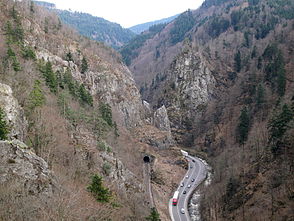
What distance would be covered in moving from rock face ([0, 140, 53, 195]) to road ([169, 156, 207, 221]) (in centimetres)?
3575

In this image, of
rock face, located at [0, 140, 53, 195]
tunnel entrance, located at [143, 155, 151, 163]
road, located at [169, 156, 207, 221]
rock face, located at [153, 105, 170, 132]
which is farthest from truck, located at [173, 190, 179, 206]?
rock face, located at [0, 140, 53, 195]

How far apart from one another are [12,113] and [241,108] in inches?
2766

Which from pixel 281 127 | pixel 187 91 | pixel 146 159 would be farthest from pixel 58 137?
pixel 187 91

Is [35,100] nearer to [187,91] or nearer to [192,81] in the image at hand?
[187,91]

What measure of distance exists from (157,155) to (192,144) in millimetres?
24792

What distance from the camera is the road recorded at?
50.8m

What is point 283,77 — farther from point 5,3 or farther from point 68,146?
point 5,3

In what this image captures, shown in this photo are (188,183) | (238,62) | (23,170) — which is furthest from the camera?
(238,62)

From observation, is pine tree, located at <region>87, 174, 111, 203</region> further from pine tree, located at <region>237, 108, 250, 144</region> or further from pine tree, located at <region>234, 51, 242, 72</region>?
pine tree, located at <region>234, 51, 242, 72</region>

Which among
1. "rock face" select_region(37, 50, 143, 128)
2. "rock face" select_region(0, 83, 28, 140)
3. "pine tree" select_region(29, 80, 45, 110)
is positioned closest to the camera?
"rock face" select_region(0, 83, 28, 140)

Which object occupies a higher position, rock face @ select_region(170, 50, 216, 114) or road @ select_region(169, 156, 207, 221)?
rock face @ select_region(170, 50, 216, 114)

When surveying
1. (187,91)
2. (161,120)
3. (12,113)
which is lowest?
(161,120)

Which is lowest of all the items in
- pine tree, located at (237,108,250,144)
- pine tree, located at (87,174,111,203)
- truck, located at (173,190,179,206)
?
truck, located at (173,190,179,206)

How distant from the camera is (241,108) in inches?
3231
